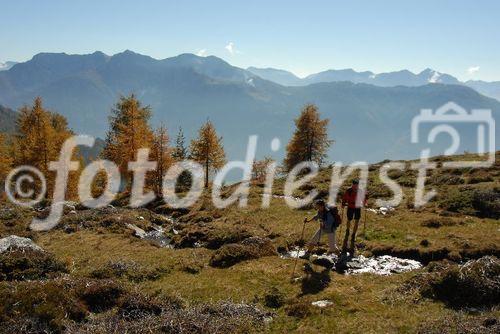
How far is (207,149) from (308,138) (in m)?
16.2

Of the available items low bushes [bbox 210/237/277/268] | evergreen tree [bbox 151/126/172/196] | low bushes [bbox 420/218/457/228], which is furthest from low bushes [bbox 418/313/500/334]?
evergreen tree [bbox 151/126/172/196]

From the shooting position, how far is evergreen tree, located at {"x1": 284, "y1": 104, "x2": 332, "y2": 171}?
2630 inches

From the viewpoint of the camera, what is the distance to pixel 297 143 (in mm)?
68125

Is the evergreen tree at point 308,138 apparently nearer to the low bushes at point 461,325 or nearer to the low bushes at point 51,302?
the low bushes at point 51,302

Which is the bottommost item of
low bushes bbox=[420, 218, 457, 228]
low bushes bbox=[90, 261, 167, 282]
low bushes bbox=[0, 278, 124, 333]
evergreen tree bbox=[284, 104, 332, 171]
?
low bushes bbox=[90, 261, 167, 282]

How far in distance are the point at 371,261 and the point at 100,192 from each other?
50134 millimetres

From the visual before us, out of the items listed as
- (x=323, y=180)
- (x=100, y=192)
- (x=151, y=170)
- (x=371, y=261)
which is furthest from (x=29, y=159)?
(x=371, y=261)

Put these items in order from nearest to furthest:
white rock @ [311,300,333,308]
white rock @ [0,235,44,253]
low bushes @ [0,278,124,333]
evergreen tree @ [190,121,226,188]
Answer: low bushes @ [0,278,124,333] < white rock @ [311,300,333,308] < white rock @ [0,235,44,253] < evergreen tree @ [190,121,226,188]

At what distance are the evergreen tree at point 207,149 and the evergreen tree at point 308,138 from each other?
Result: 11.9 meters

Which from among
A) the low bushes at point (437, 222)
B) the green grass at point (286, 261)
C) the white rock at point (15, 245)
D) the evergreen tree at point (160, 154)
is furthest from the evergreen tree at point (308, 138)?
the white rock at point (15, 245)

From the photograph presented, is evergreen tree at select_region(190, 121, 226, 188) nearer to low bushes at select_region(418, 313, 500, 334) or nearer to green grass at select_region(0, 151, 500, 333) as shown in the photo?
green grass at select_region(0, 151, 500, 333)

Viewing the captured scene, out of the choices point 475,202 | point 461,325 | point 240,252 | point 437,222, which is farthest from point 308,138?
point 461,325

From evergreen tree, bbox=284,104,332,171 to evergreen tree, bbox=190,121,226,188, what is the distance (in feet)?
39.0

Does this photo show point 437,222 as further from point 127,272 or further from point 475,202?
point 127,272
